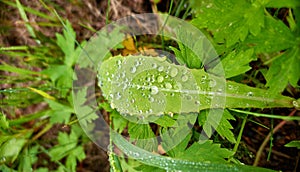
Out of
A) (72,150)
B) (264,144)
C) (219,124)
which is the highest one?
(219,124)

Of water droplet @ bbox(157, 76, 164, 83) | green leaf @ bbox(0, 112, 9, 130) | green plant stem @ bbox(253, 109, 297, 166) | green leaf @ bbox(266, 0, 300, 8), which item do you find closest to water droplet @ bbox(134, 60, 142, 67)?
water droplet @ bbox(157, 76, 164, 83)

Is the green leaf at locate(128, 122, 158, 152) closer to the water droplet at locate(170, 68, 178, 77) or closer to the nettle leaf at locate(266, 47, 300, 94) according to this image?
the water droplet at locate(170, 68, 178, 77)

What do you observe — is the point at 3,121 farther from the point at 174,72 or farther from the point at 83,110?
the point at 174,72

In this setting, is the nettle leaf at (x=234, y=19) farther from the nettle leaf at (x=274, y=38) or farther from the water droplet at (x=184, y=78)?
the water droplet at (x=184, y=78)

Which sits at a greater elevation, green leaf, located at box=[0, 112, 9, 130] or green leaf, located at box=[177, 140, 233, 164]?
green leaf, located at box=[0, 112, 9, 130]

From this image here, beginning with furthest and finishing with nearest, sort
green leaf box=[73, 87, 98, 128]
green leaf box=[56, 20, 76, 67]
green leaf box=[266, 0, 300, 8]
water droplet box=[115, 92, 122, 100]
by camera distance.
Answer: green leaf box=[56, 20, 76, 67], green leaf box=[73, 87, 98, 128], water droplet box=[115, 92, 122, 100], green leaf box=[266, 0, 300, 8]

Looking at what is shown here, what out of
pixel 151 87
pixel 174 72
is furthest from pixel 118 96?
pixel 174 72
